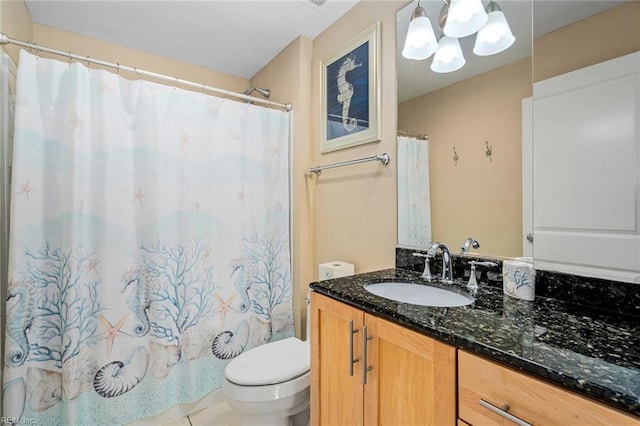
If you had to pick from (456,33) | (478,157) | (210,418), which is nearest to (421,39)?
(456,33)

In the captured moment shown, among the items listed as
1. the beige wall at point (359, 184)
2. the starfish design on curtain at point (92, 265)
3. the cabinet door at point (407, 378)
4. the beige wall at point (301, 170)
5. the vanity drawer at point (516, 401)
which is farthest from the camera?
the beige wall at point (301, 170)

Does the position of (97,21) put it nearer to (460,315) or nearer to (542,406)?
(460,315)

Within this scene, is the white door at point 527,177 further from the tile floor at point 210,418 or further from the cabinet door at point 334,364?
the tile floor at point 210,418

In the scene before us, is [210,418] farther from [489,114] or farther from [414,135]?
[489,114]

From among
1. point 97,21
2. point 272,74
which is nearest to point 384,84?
point 272,74

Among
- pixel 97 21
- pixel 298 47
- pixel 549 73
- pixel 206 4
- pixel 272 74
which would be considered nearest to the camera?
pixel 549 73

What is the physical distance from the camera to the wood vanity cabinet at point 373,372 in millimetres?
769

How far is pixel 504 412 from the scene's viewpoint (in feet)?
2.06

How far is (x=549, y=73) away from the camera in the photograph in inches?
41.4

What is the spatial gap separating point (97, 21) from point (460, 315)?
261 cm

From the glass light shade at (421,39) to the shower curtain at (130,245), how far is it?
1.00 m

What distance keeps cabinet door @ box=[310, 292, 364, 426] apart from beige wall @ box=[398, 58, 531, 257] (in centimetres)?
Result: 62

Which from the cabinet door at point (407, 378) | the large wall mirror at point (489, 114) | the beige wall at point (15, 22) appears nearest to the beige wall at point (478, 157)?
the large wall mirror at point (489, 114)

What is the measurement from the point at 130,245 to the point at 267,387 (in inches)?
39.7
